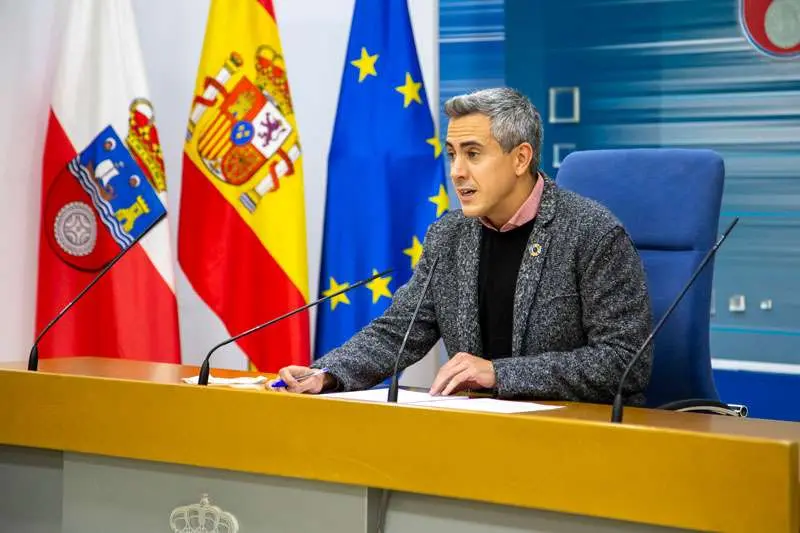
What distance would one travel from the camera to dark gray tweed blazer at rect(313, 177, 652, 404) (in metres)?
2.14

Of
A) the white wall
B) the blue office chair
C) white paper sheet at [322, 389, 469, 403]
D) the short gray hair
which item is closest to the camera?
white paper sheet at [322, 389, 469, 403]

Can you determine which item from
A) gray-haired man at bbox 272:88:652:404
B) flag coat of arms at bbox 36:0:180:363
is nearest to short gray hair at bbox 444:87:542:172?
gray-haired man at bbox 272:88:652:404

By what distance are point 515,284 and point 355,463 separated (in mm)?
838

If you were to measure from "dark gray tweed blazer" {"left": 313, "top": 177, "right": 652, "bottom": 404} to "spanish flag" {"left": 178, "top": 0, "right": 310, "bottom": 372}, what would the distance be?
1.18 m

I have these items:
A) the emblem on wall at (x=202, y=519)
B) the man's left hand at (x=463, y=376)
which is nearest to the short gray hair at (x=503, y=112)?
the man's left hand at (x=463, y=376)

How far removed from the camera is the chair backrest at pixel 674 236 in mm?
2523

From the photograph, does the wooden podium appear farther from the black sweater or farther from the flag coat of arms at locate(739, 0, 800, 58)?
the flag coat of arms at locate(739, 0, 800, 58)

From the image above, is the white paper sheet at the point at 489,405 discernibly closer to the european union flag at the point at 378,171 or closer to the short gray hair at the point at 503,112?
the short gray hair at the point at 503,112

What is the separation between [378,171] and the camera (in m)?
3.56

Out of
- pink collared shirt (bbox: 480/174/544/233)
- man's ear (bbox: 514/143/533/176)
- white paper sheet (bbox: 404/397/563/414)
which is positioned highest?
man's ear (bbox: 514/143/533/176)

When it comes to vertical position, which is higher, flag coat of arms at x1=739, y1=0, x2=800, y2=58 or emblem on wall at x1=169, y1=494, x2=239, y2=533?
flag coat of arms at x1=739, y1=0, x2=800, y2=58

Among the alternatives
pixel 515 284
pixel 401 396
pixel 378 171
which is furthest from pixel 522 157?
pixel 378 171

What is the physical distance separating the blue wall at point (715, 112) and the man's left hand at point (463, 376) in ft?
5.30

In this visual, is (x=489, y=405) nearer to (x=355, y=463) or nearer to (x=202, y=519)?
(x=355, y=463)
